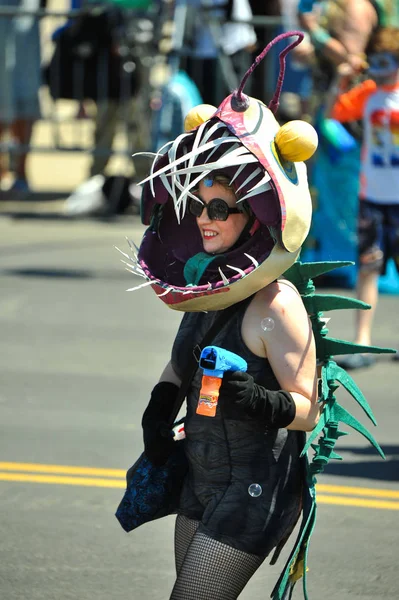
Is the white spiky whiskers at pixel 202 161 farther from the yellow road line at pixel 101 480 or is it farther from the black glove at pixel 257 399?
the yellow road line at pixel 101 480

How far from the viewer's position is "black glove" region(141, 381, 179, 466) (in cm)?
343

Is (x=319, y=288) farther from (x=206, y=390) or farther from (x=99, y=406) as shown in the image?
(x=206, y=390)

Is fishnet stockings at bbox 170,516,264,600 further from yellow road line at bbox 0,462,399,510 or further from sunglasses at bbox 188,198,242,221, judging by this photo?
yellow road line at bbox 0,462,399,510

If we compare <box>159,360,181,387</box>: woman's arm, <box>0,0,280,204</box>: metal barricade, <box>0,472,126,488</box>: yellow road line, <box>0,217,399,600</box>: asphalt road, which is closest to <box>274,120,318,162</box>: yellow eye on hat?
<box>159,360,181,387</box>: woman's arm

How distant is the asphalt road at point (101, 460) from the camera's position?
174 inches

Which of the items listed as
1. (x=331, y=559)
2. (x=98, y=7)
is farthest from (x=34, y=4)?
(x=331, y=559)

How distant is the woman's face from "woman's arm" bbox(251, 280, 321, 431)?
0.16 meters

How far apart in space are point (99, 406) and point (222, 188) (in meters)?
3.38

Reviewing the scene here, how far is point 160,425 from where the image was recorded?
11.3 ft

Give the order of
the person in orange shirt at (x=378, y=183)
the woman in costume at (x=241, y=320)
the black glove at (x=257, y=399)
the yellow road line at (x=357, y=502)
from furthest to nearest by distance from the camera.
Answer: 1. the person in orange shirt at (x=378, y=183)
2. the yellow road line at (x=357, y=502)
3. the woman in costume at (x=241, y=320)
4. the black glove at (x=257, y=399)

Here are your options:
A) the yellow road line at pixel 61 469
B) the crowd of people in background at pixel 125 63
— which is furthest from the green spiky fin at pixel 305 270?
the crowd of people in background at pixel 125 63

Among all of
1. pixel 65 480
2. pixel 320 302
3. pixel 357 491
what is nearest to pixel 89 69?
pixel 65 480

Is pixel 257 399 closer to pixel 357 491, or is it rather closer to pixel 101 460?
pixel 357 491

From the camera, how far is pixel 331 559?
15.1 feet
